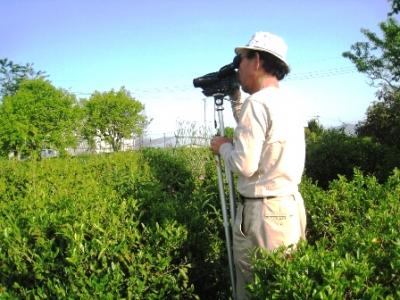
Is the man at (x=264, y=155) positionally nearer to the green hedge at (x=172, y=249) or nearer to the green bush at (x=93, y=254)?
the green hedge at (x=172, y=249)

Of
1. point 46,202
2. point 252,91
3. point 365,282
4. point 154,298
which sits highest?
point 252,91

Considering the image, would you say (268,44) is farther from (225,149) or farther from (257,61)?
(225,149)

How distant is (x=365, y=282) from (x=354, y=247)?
0.37 meters

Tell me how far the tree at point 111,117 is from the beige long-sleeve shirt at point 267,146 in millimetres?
26773

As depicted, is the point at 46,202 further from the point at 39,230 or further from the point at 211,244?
the point at 211,244

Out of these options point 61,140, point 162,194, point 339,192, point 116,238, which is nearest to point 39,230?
point 116,238

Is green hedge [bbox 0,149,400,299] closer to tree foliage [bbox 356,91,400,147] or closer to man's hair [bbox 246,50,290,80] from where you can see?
man's hair [bbox 246,50,290,80]

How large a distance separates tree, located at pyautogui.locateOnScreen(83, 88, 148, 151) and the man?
1051 inches

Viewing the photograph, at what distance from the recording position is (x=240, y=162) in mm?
2539

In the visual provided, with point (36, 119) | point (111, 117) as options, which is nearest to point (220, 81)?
point (36, 119)

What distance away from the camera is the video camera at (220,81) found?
3012 millimetres

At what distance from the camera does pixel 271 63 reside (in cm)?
275

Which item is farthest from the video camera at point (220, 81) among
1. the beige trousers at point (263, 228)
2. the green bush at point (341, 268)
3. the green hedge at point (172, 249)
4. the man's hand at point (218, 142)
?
the green bush at point (341, 268)

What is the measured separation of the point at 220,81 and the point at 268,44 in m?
0.50
